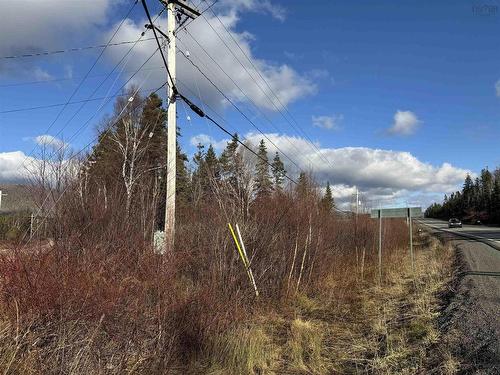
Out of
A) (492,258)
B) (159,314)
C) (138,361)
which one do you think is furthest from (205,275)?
(492,258)

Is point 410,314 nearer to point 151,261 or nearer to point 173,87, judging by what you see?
point 151,261

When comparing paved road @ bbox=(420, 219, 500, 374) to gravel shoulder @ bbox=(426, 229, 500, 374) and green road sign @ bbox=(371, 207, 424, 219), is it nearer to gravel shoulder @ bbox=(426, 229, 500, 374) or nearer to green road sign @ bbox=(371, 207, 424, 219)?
gravel shoulder @ bbox=(426, 229, 500, 374)

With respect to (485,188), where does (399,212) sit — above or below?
below

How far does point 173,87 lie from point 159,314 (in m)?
8.84

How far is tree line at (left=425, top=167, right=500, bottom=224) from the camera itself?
86.2m

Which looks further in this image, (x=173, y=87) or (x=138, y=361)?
(x=173, y=87)

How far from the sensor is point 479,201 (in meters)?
107

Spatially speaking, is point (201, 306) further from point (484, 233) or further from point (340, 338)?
point (484, 233)

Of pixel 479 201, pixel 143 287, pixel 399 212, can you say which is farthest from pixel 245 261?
pixel 479 201

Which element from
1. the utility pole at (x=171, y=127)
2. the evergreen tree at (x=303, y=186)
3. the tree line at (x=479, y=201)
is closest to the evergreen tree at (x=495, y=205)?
the tree line at (x=479, y=201)

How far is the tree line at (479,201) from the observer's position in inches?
3393

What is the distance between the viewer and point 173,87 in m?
13.4

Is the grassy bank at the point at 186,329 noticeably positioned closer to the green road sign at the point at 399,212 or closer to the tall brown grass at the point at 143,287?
the tall brown grass at the point at 143,287

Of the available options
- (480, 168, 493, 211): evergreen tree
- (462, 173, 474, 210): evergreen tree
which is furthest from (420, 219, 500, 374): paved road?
(462, 173, 474, 210): evergreen tree
